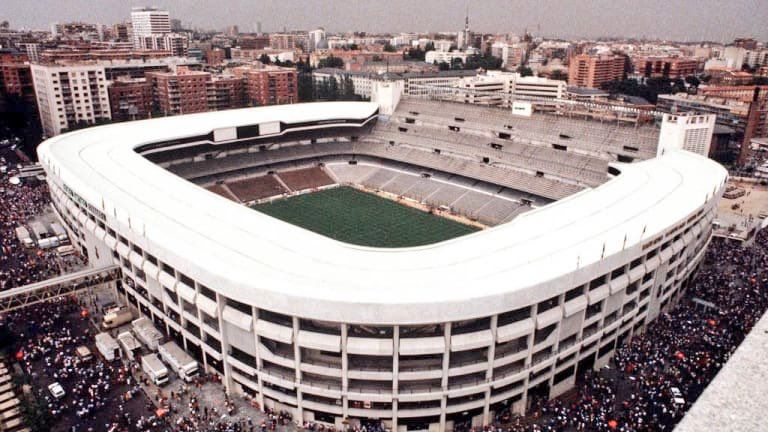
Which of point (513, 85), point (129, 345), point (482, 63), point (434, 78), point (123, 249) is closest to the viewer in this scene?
point (129, 345)

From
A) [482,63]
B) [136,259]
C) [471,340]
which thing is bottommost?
[471,340]

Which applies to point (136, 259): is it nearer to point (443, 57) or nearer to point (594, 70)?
point (594, 70)

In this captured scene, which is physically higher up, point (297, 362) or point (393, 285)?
point (393, 285)

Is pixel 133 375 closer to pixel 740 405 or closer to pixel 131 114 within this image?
pixel 740 405

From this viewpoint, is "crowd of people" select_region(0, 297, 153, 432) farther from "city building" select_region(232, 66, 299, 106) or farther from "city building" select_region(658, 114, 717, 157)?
"city building" select_region(232, 66, 299, 106)

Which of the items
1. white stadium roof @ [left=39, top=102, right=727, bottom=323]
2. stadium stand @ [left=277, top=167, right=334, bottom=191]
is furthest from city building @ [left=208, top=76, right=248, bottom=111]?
white stadium roof @ [left=39, top=102, right=727, bottom=323]

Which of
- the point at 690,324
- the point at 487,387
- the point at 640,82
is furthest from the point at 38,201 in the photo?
the point at 640,82

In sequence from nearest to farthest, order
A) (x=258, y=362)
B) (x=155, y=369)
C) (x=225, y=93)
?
1. (x=258, y=362)
2. (x=155, y=369)
3. (x=225, y=93)

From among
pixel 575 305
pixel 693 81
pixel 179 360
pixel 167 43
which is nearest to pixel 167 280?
pixel 179 360
